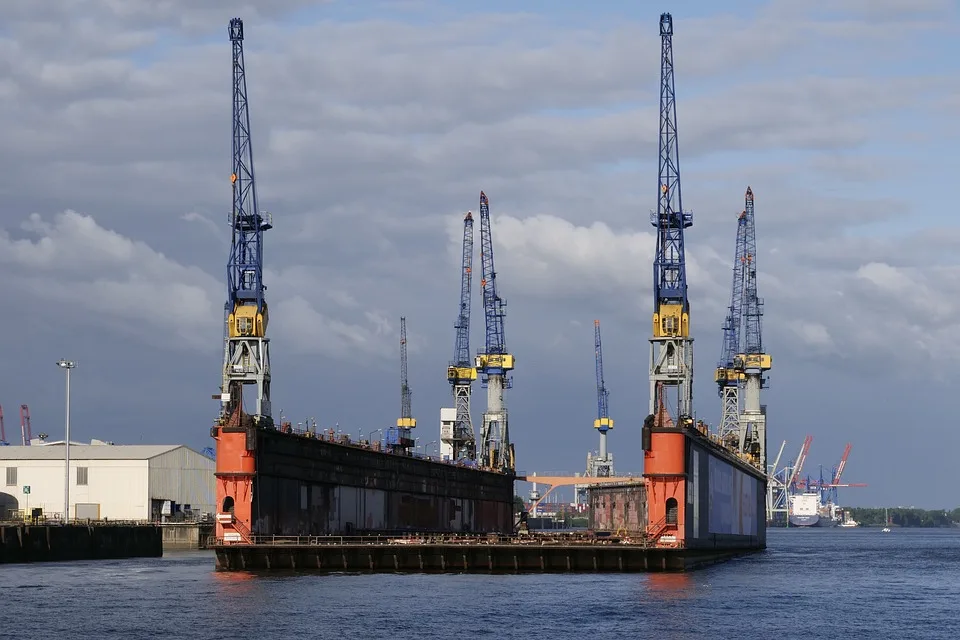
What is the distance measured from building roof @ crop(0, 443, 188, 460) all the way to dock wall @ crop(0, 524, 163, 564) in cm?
1917

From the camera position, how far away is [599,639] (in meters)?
68.4

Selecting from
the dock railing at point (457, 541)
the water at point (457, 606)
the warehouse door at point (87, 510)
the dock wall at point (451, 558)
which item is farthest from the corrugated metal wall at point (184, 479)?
the dock wall at point (451, 558)

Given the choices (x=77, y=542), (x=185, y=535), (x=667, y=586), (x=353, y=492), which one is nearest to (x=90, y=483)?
(x=185, y=535)

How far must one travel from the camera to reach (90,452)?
155m

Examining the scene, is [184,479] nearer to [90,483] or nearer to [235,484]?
[90,483]


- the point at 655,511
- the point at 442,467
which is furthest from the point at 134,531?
the point at 655,511

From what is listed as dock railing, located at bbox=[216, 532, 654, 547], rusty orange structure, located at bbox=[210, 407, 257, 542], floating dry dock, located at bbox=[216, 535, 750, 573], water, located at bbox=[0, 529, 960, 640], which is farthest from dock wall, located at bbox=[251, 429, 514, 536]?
water, located at bbox=[0, 529, 960, 640]

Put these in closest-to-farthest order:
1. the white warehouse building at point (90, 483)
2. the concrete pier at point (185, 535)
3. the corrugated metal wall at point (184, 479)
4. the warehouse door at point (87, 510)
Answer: the warehouse door at point (87, 510) → the white warehouse building at point (90, 483) → the concrete pier at point (185, 535) → the corrugated metal wall at point (184, 479)

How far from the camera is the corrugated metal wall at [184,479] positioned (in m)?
155

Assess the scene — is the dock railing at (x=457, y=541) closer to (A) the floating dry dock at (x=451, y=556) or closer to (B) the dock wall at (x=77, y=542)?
(A) the floating dry dock at (x=451, y=556)

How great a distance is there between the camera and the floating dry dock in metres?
101

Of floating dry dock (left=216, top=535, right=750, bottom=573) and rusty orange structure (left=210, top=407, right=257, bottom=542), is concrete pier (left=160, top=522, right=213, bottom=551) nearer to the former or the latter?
floating dry dock (left=216, top=535, right=750, bottom=573)

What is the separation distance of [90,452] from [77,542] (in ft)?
105

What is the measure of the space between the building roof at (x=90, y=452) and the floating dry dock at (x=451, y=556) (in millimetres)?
54855
